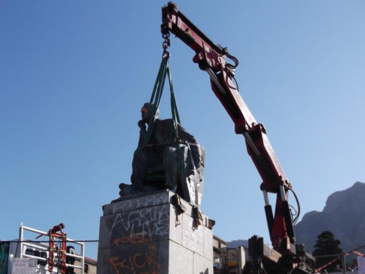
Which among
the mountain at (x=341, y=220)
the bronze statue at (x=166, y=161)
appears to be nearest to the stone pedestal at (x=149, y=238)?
the bronze statue at (x=166, y=161)

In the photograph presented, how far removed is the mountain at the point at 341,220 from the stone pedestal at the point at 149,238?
413 ft

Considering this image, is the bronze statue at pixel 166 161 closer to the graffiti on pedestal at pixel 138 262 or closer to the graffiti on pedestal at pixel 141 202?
the graffiti on pedestal at pixel 141 202

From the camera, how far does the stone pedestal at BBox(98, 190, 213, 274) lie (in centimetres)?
689

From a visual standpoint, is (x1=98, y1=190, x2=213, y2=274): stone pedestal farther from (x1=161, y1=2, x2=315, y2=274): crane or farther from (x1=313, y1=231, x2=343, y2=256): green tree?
(x1=313, y1=231, x2=343, y2=256): green tree

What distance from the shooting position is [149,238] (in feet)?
23.1

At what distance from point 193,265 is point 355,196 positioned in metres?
158

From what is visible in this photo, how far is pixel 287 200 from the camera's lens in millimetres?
14562

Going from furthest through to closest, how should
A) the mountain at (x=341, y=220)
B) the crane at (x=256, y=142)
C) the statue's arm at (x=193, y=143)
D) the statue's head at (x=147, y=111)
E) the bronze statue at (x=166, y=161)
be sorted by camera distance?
1. the mountain at (x=341, y=220)
2. the crane at (x=256, y=142)
3. the statue's head at (x=147, y=111)
4. the statue's arm at (x=193, y=143)
5. the bronze statue at (x=166, y=161)

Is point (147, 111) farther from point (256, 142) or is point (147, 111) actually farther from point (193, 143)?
point (256, 142)

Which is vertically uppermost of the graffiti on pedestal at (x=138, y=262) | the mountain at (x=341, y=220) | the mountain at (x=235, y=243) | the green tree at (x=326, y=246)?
the mountain at (x=341, y=220)

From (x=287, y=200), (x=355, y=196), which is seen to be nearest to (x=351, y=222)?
(x=355, y=196)

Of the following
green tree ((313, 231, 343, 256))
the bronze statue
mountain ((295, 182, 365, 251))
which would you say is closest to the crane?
the bronze statue

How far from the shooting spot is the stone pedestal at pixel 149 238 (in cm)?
689

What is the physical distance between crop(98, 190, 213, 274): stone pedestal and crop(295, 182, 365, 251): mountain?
125961 mm
